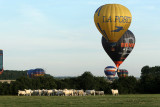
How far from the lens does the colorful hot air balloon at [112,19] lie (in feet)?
227

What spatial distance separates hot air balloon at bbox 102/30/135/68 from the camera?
8119 cm

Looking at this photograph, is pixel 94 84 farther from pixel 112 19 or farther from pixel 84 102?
pixel 84 102

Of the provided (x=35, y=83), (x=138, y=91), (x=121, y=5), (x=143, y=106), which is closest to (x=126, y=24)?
(x=121, y=5)

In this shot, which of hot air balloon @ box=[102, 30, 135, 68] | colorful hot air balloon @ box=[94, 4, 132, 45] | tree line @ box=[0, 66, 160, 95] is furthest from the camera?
hot air balloon @ box=[102, 30, 135, 68]

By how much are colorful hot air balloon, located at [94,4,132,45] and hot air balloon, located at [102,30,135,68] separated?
9366 millimetres

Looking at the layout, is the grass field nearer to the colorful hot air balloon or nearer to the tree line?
the colorful hot air balloon

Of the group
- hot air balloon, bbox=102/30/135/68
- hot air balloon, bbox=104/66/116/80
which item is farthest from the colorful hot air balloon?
hot air balloon, bbox=104/66/116/80

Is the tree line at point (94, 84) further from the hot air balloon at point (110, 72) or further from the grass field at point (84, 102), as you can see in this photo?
the hot air balloon at point (110, 72)

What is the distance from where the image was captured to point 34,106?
3241 centimetres

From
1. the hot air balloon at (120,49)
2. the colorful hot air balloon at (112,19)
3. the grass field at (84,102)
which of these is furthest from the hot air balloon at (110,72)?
the grass field at (84,102)

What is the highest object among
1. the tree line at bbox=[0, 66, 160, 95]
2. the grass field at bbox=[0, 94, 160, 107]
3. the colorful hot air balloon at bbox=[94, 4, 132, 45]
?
the colorful hot air balloon at bbox=[94, 4, 132, 45]

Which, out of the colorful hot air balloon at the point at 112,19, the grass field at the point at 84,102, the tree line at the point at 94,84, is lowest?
the grass field at the point at 84,102

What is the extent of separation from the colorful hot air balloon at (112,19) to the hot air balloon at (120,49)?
9.37 metres

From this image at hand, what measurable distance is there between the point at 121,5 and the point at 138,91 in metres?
21.0
